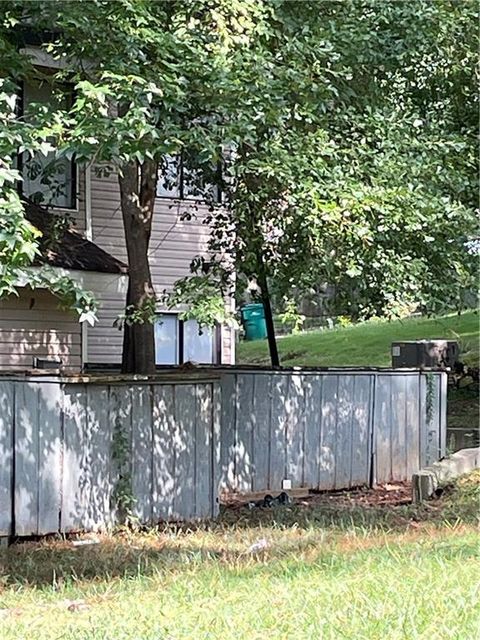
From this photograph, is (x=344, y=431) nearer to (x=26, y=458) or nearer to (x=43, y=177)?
(x=26, y=458)

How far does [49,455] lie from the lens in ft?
25.1

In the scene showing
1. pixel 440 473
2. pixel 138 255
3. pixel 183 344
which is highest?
pixel 138 255

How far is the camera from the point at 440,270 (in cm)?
909

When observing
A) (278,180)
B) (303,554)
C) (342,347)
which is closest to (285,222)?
(278,180)

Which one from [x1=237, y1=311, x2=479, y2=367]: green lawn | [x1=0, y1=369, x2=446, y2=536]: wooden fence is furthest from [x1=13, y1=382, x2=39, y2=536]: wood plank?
[x1=237, y1=311, x2=479, y2=367]: green lawn

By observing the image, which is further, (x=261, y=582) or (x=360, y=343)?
(x=360, y=343)

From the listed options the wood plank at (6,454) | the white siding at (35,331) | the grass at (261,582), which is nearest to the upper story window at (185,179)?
the white siding at (35,331)

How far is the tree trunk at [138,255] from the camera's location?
9.40 m

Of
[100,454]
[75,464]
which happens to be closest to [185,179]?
[100,454]

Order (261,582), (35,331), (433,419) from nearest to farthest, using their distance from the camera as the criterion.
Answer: (261,582) < (433,419) < (35,331)

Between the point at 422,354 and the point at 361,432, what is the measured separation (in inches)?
183

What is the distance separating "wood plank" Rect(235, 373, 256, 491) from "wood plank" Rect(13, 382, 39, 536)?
2.83 m

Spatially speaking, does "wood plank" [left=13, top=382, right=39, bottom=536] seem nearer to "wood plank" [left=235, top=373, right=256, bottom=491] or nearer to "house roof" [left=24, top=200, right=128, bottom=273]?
"house roof" [left=24, top=200, right=128, bottom=273]

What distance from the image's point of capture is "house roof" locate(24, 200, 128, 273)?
33.4 ft
